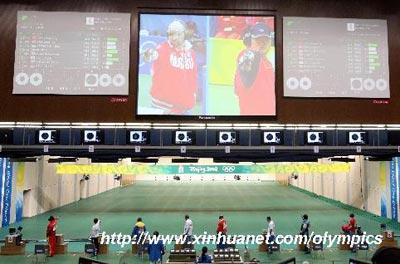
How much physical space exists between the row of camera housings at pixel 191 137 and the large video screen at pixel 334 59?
1032 mm

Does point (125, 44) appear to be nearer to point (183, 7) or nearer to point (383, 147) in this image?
point (183, 7)

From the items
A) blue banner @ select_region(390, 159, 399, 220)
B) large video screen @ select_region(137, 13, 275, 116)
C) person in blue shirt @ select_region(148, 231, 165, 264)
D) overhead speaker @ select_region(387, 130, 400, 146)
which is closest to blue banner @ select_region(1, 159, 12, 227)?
person in blue shirt @ select_region(148, 231, 165, 264)

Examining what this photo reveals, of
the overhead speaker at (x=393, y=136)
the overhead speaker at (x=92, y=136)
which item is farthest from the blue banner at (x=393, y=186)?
the overhead speaker at (x=92, y=136)

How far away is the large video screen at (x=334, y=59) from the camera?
913 centimetres

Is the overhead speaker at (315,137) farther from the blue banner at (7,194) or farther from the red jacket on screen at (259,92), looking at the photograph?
the blue banner at (7,194)

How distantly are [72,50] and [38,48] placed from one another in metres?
0.76

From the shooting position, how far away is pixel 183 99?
904 centimetres

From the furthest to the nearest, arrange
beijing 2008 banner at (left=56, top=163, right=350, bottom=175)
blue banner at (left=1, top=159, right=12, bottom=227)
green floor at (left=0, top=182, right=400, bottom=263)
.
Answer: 1. blue banner at (left=1, top=159, right=12, bottom=227)
2. beijing 2008 banner at (left=56, top=163, right=350, bottom=175)
3. green floor at (left=0, top=182, right=400, bottom=263)

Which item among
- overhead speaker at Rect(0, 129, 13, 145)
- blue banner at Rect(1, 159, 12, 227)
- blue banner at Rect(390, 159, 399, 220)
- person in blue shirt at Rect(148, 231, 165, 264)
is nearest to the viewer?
overhead speaker at Rect(0, 129, 13, 145)

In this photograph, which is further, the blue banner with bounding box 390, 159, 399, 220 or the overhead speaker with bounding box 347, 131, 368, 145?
the blue banner with bounding box 390, 159, 399, 220

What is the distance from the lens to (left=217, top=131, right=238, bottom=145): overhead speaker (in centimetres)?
955

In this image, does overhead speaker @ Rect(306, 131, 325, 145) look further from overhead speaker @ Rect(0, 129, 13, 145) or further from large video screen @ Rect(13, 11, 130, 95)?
Result: overhead speaker @ Rect(0, 129, 13, 145)

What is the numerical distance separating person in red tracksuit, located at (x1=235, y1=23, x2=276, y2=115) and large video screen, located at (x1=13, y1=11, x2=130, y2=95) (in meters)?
2.66

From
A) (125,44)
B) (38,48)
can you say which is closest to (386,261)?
(125,44)
